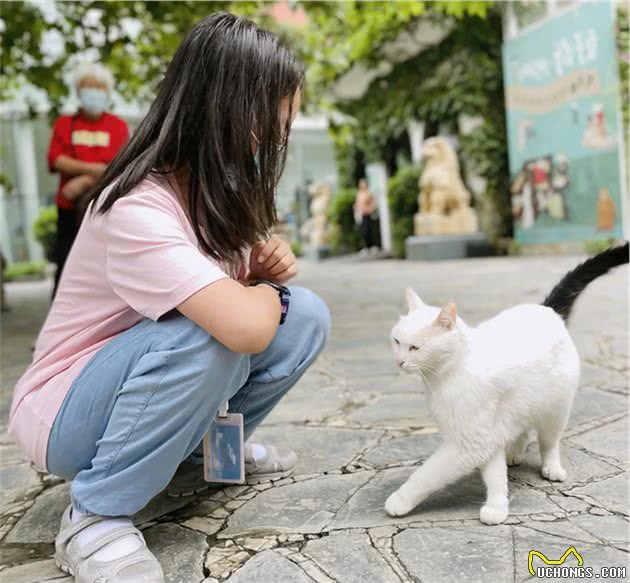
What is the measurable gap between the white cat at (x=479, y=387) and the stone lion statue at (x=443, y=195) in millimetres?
9480

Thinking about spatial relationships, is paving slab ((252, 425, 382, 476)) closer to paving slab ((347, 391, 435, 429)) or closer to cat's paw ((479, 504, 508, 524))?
paving slab ((347, 391, 435, 429))

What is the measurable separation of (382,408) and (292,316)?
0.87m

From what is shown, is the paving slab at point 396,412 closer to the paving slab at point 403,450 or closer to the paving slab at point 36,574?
the paving slab at point 403,450

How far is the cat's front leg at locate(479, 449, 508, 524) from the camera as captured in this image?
1.38 meters

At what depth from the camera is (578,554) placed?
1.24 m

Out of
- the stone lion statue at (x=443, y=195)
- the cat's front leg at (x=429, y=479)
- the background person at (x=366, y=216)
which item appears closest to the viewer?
the cat's front leg at (x=429, y=479)

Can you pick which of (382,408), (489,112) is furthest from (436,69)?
(382,408)

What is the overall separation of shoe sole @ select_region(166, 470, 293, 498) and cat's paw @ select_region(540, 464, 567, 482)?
0.68m

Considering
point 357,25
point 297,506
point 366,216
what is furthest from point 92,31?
point 366,216

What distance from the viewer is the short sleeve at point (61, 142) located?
3660 millimetres

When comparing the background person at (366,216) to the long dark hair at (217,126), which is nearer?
the long dark hair at (217,126)

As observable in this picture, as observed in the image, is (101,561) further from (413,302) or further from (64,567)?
(413,302)

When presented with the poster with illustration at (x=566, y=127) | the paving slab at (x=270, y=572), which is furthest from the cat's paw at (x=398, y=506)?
the poster with illustration at (x=566, y=127)

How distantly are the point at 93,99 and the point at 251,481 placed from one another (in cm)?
264
